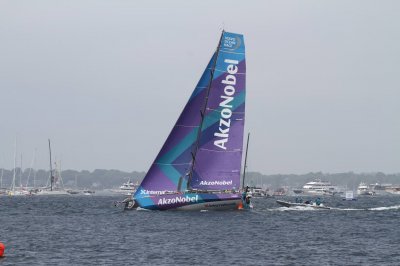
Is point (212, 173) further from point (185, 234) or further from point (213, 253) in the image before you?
point (213, 253)

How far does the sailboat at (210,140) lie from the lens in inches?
2963

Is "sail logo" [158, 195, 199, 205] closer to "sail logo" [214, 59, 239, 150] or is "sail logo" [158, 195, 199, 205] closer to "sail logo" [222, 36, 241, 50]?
"sail logo" [214, 59, 239, 150]

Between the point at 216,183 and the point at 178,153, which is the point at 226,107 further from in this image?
the point at 216,183

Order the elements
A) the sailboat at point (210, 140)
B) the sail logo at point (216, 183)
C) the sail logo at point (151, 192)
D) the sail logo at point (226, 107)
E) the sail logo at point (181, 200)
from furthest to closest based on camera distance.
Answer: the sail logo at point (216, 183) → the sail logo at point (226, 107) → the sailboat at point (210, 140) → the sail logo at point (151, 192) → the sail logo at point (181, 200)

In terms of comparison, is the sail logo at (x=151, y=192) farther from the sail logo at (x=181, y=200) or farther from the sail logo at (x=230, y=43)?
the sail logo at (x=230, y=43)

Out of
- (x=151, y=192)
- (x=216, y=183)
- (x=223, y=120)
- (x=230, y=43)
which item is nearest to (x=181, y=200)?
(x=151, y=192)

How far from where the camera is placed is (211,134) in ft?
248

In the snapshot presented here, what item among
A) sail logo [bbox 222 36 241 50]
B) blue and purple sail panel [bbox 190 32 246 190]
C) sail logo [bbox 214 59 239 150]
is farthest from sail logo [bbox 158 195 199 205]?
sail logo [bbox 222 36 241 50]

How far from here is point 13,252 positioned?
4656 cm

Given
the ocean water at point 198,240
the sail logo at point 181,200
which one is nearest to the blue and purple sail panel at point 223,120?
the sail logo at point 181,200

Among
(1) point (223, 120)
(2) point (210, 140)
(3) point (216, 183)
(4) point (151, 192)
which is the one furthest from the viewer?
(3) point (216, 183)

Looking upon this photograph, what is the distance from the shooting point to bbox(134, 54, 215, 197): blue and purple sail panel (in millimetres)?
74938

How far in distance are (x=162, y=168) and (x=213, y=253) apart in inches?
1166

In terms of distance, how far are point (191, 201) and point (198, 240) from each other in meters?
20.1
